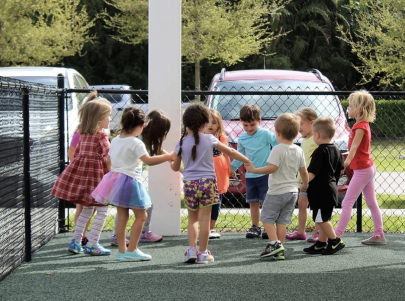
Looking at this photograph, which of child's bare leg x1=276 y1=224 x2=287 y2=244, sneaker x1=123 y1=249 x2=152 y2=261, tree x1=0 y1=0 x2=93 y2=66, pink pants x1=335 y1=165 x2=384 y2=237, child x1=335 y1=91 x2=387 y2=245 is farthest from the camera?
tree x1=0 y1=0 x2=93 y2=66

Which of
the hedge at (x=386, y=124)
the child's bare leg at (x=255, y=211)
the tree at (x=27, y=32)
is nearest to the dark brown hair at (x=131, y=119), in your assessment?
the child's bare leg at (x=255, y=211)

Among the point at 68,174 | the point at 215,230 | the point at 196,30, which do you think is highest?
the point at 196,30

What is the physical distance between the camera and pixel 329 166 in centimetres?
588

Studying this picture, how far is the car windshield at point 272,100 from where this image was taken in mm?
8766

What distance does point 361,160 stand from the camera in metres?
6.26

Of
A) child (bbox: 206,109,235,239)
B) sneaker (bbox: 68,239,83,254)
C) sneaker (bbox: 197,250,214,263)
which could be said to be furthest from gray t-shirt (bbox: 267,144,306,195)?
sneaker (bbox: 68,239,83,254)

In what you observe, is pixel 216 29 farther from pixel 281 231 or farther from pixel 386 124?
pixel 281 231

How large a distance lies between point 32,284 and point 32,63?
19517 millimetres

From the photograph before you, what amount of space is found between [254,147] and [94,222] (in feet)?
5.71

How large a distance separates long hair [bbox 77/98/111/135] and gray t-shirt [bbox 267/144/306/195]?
4.99 ft

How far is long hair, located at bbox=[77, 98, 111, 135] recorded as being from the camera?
5758 millimetres

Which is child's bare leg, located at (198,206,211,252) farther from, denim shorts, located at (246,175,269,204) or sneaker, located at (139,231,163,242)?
denim shorts, located at (246,175,269,204)

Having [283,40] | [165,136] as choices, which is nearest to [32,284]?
[165,136]

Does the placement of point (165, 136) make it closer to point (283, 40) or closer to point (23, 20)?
point (23, 20)
